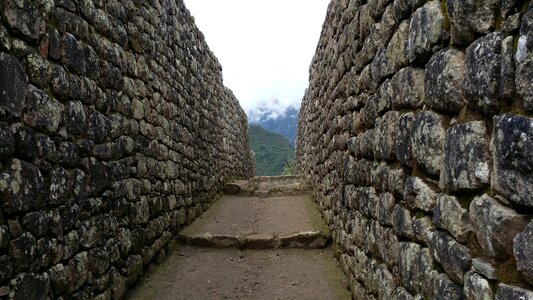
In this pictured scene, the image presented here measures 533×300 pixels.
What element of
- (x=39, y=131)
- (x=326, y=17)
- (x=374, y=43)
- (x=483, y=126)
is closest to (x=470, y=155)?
(x=483, y=126)

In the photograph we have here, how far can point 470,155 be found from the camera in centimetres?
161

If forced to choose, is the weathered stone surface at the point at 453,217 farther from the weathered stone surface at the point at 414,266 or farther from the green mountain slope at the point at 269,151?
the green mountain slope at the point at 269,151

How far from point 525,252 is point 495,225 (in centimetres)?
17

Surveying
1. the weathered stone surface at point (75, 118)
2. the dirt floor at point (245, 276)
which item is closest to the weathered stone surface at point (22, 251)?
the weathered stone surface at point (75, 118)

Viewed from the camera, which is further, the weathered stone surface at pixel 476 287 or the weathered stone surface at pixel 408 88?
the weathered stone surface at pixel 408 88

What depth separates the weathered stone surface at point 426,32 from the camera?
1.95m

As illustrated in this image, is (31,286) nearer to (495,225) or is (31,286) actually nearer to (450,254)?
(450,254)

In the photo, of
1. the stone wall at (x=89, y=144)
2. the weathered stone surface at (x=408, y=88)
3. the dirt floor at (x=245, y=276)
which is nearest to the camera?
the weathered stone surface at (x=408, y=88)

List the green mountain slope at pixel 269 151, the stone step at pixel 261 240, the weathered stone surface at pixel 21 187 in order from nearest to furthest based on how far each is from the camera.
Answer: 1. the weathered stone surface at pixel 21 187
2. the stone step at pixel 261 240
3. the green mountain slope at pixel 269 151

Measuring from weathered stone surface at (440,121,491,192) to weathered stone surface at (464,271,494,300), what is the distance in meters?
0.34

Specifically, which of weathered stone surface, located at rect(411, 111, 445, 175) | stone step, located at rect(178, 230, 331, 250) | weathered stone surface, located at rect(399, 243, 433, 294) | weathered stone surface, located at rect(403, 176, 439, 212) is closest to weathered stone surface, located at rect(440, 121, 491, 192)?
weathered stone surface, located at rect(411, 111, 445, 175)

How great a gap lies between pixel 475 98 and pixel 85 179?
2904mm

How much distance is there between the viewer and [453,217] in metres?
1.78

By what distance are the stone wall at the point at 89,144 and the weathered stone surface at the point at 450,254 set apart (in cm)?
233
